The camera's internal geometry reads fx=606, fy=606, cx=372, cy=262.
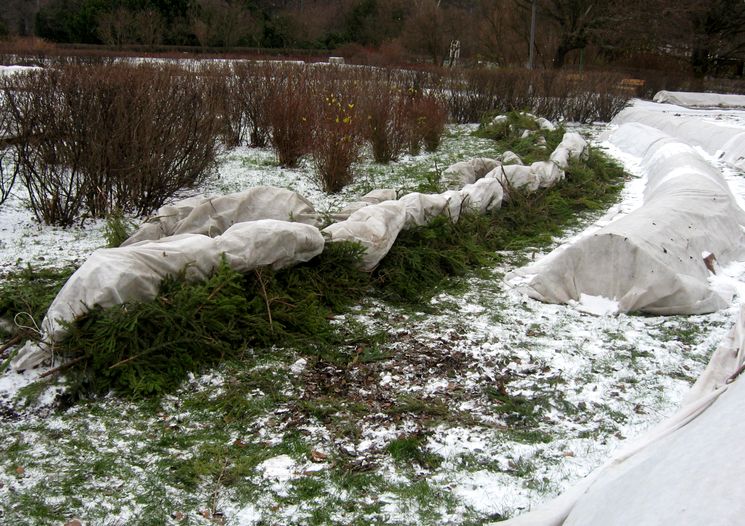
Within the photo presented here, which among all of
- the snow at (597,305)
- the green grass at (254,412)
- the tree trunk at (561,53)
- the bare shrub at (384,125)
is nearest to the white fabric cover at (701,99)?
the tree trunk at (561,53)

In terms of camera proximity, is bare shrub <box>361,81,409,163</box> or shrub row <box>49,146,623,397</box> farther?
bare shrub <box>361,81,409,163</box>

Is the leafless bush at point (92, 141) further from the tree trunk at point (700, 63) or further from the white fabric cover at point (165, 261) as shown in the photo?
the tree trunk at point (700, 63)

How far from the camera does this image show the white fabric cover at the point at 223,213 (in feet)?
15.5

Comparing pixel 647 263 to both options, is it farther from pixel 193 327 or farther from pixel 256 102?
pixel 256 102

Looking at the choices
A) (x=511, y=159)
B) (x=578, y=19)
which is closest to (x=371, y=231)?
(x=511, y=159)

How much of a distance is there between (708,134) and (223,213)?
33.2 feet

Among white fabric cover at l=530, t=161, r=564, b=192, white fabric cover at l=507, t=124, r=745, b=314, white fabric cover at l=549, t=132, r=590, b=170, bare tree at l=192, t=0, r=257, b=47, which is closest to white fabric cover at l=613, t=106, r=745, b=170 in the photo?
white fabric cover at l=549, t=132, r=590, b=170

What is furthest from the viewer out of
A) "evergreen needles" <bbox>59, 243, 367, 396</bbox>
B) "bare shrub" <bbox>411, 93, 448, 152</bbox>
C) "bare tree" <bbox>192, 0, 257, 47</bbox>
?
"bare tree" <bbox>192, 0, 257, 47</bbox>

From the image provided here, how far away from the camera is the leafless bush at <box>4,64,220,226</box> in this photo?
5738 mm

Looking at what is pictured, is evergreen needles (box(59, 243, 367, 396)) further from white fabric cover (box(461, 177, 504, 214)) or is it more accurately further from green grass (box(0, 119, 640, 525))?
white fabric cover (box(461, 177, 504, 214))

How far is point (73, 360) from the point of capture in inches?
128

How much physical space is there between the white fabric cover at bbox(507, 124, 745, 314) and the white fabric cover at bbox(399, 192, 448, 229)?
95 centimetres

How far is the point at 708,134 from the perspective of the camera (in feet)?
37.3

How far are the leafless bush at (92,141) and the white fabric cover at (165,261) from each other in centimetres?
231
